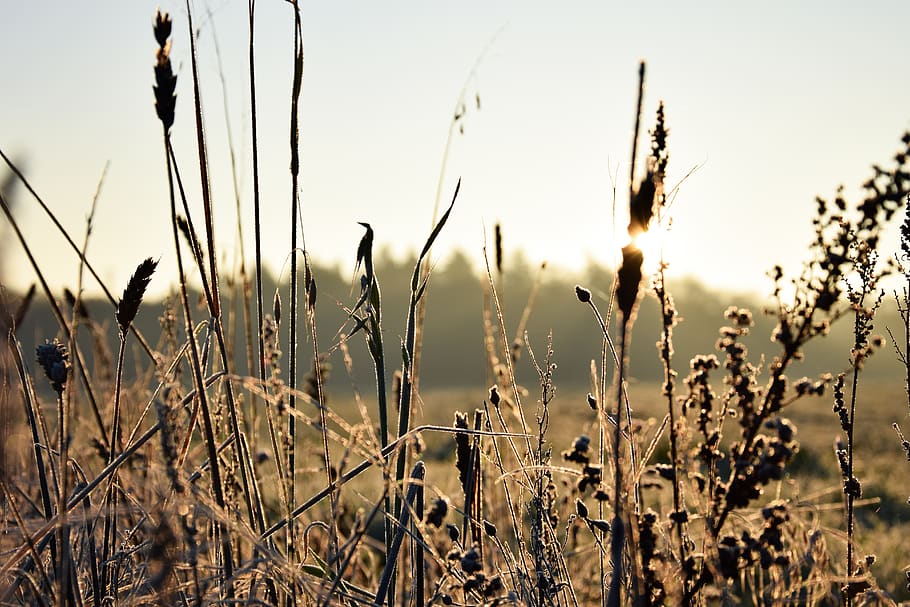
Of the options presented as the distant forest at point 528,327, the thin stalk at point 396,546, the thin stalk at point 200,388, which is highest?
the thin stalk at point 200,388

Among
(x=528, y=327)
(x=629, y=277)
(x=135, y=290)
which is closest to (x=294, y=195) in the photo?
(x=135, y=290)

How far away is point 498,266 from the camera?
6.75 ft

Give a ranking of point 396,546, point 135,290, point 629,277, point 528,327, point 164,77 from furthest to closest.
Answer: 1. point 528,327
2. point 396,546
3. point 135,290
4. point 164,77
5. point 629,277

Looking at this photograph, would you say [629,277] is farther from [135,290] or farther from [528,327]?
[528,327]

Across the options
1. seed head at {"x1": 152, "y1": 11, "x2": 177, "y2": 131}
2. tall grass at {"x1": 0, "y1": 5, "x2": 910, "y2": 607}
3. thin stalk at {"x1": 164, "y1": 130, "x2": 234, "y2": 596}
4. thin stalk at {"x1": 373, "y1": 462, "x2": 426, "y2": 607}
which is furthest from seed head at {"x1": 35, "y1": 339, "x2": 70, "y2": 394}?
thin stalk at {"x1": 373, "y1": 462, "x2": 426, "y2": 607}

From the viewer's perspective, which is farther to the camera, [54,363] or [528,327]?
[528,327]

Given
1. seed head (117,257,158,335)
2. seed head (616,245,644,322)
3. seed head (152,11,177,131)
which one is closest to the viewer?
seed head (616,245,644,322)

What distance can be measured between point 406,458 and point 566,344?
176 ft

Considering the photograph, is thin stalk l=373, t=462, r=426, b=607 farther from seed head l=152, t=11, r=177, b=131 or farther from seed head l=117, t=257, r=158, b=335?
seed head l=152, t=11, r=177, b=131

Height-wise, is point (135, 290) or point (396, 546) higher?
point (135, 290)

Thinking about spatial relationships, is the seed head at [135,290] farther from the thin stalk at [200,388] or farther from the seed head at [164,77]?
the seed head at [164,77]

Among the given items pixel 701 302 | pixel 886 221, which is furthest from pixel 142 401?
pixel 701 302

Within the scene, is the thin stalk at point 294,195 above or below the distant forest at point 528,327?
above

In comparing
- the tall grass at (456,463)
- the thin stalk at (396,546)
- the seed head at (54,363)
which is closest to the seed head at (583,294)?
the tall grass at (456,463)
